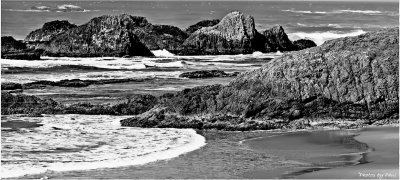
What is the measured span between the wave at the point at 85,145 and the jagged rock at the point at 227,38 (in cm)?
3840

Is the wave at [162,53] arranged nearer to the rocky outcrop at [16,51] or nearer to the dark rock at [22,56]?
the rocky outcrop at [16,51]

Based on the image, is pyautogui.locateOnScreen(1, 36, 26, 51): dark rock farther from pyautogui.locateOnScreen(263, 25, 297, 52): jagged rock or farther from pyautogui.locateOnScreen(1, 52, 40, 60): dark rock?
pyautogui.locateOnScreen(263, 25, 297, 52): jagged rock

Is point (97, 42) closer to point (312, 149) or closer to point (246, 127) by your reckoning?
point (246, 127)

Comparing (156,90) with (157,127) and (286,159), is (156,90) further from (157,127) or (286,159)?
(286,159)

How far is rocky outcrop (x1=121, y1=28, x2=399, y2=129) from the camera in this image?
1727 cm

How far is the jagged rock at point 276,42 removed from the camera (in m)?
60.2

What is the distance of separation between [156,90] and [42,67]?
45.7 feet

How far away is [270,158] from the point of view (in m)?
14.1

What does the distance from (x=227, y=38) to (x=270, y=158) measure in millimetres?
44132

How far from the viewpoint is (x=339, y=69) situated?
17609mm

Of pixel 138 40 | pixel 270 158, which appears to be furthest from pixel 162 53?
pixel 270 158

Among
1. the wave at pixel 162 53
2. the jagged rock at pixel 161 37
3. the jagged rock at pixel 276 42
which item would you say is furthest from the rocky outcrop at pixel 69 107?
the jagged rock at pixel 276 42

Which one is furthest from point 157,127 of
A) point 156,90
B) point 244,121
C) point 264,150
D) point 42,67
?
point 42,67

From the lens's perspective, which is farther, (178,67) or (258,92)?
(178,67)
